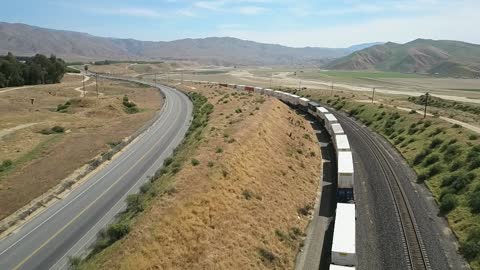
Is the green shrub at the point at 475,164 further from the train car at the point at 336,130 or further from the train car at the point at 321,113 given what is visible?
the train car at the point at 321,113

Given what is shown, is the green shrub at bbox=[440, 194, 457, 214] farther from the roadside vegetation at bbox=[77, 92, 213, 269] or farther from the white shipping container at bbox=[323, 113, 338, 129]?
the white shipping container at bbox=[323, 113, 338, 129]

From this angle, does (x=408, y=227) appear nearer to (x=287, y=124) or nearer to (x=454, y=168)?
(x=454, y=168)

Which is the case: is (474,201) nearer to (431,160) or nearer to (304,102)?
(431,160)

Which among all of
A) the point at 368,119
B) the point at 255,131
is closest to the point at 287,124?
the point at 255,131

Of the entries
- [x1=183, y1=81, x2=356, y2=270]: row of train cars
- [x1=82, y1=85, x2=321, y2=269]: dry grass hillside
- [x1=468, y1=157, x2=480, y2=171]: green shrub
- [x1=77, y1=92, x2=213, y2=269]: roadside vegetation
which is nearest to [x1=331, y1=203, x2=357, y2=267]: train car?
[x1=183, y1=81, x2=356, y2=270]: row of train cars

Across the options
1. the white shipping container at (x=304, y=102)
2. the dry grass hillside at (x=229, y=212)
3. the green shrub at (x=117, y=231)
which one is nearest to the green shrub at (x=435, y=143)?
the dry grass hillside at (x=229, y=212)

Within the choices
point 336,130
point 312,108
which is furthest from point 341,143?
point 312,108

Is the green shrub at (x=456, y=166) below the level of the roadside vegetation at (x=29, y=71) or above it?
below
